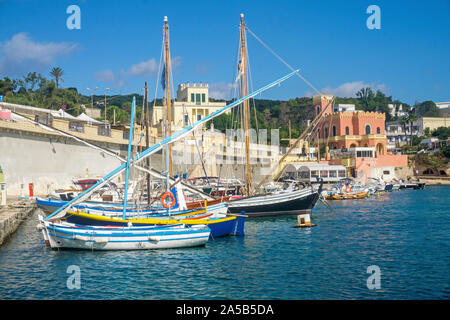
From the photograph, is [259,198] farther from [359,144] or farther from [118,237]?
[359,144]

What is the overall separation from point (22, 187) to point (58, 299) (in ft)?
110

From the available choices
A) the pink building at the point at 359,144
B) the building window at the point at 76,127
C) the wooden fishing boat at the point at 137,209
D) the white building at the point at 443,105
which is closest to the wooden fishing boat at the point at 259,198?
the wooden fishing boat at the point at 137,209

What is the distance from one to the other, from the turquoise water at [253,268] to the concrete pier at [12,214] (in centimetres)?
62

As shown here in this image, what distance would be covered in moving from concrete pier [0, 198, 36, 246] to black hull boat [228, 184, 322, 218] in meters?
15.4

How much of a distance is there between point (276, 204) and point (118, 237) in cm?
1681

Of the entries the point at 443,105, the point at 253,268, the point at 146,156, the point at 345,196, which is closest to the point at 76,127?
the point at 146,156

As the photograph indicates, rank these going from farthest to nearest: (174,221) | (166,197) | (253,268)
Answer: (166,197) < (174,221) < (253,268)

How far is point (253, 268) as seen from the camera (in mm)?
20953

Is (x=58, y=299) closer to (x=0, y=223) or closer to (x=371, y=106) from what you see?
(x=0, y=223)

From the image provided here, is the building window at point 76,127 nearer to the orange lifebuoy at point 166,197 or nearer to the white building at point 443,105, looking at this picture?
the orange lifebuoy at point 166,197

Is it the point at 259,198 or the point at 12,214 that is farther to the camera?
the point at 259,198

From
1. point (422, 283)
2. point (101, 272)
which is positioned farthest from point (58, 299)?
point (422, 283)

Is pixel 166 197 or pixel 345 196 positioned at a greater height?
pixel 166 197

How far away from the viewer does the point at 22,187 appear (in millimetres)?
46875
